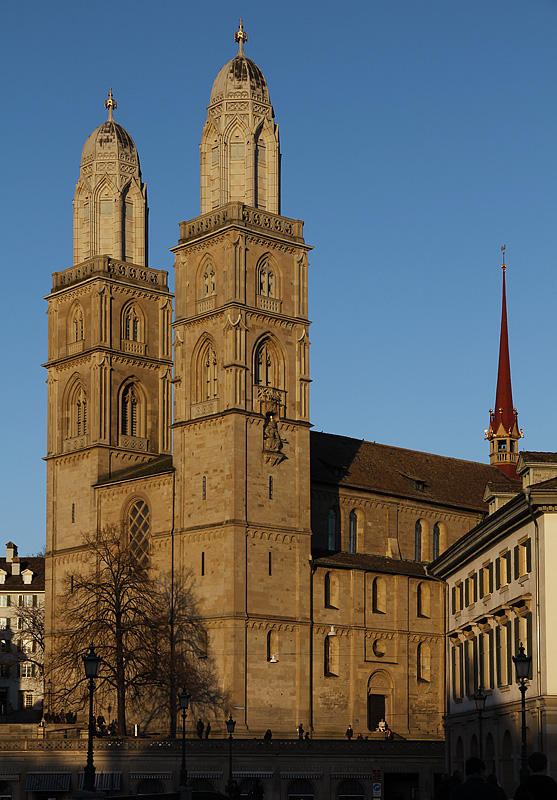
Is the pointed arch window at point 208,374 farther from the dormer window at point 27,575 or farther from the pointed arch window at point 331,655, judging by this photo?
the dormer window at point 27,575

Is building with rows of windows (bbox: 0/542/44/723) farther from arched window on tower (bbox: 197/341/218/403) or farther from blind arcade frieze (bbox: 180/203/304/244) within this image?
blind arcade frieze (bbox: 180/203/304/244)

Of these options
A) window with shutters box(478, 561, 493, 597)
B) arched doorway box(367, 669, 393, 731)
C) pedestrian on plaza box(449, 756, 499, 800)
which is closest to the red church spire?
arched doorway box(367, 669, 393, 731)

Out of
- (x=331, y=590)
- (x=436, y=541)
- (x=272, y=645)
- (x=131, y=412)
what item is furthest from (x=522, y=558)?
(x=436, y=541)

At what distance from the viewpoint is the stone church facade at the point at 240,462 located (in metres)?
82.8

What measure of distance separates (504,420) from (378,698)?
4975 cm

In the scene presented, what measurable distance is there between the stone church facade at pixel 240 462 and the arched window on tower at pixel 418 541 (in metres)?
0.17

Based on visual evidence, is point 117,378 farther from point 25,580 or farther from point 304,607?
point 25,580

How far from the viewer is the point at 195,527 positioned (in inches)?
3310

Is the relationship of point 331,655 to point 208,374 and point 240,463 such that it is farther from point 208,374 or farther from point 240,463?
point 208,374

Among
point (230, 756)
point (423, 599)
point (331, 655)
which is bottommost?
point (230, 756)

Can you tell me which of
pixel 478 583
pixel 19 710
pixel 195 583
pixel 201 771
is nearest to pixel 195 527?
pixel 195 583

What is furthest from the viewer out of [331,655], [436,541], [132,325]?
[436,541]

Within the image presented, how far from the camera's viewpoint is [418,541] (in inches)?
3927

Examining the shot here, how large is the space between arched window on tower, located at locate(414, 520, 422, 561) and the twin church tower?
15603mm
